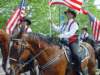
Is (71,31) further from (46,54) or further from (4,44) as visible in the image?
(4,44)

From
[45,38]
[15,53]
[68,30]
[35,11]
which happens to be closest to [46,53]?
[45,38]

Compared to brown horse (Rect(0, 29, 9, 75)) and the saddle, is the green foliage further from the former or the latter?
the saddle

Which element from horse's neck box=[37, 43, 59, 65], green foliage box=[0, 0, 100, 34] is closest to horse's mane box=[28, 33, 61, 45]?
horse's neck box=[37, 43, 59, 65]

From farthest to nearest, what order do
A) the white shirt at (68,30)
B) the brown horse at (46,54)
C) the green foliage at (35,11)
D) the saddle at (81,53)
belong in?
the green foliage at (35,11) → the saddle at (81,53) → the white shirt at (68,30) → the brown horse at (46,54)

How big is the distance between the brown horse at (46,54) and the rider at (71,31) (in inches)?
14.4

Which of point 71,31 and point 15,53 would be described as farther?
point 71,31

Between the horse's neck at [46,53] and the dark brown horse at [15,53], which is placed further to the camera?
the horse's neck at [46,53]

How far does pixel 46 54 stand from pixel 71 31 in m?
0.95

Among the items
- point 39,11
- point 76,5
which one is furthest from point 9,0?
point 76,5

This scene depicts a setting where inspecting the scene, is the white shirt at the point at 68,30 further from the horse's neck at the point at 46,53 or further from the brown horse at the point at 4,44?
the brown horse at the point at 4,44

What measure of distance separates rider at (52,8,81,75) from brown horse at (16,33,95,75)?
1.20 ft

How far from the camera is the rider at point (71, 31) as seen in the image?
11.6 metres

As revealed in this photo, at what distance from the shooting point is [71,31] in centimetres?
1157

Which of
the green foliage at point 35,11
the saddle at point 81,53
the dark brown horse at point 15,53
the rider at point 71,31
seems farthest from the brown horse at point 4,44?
the green foliage at point 35,11
